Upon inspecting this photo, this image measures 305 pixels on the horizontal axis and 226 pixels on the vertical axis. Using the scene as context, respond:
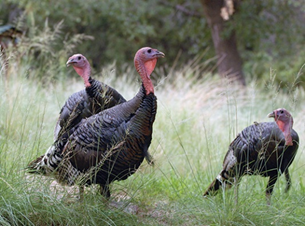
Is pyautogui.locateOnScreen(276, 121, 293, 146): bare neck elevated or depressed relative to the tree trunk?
depressed

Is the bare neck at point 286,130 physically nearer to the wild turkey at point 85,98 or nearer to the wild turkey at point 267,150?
the wild turkey at point 267,150

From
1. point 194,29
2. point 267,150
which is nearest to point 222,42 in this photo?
point 194,29

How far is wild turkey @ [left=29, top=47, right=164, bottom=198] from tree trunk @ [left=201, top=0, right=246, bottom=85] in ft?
24.1

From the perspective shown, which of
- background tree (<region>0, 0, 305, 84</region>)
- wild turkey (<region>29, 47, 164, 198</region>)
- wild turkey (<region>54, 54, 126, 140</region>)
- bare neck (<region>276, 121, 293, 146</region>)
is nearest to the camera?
wild turkey (<region>29, 47, 164, 198</region>)

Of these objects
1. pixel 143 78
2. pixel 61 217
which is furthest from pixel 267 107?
pixel 61 217

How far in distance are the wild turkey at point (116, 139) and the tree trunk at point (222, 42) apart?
7.33 metres

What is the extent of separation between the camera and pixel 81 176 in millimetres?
3053

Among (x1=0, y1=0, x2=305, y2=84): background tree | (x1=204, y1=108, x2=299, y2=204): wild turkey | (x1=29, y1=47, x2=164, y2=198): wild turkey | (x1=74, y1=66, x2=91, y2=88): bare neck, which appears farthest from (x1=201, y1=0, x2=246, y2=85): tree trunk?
(x1=29, y1=47, x2=164, y2=198): wild turkey

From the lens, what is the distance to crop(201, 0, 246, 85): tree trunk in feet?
34.1

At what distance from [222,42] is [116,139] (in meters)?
8.08

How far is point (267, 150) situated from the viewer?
355cm

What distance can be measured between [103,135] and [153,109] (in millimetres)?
399

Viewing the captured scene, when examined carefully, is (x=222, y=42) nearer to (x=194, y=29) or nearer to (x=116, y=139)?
(x=194, y=29)

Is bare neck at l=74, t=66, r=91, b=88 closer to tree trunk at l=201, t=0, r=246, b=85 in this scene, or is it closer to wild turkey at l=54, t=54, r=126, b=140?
wild turkey at l=54, t=54, r=126, b=140
